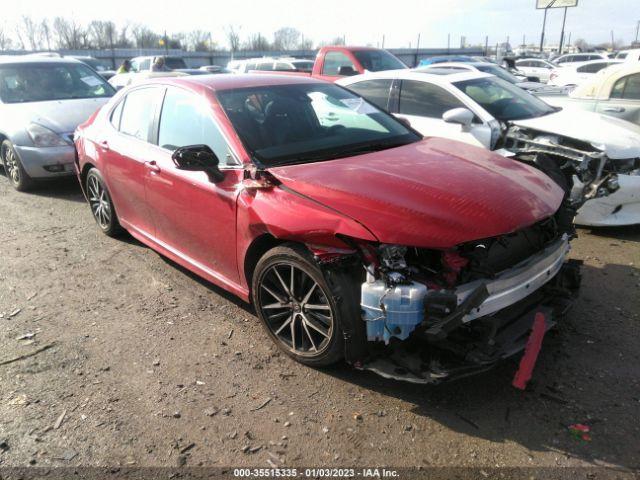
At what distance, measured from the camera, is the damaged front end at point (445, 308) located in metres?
2.56

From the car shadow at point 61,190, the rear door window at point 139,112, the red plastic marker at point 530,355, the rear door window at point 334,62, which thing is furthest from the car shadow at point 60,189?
the red plastic marker at point 530,355

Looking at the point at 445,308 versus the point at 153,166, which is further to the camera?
the point at 153,166

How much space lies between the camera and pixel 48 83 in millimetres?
7926

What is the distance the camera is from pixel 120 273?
15.3 ft

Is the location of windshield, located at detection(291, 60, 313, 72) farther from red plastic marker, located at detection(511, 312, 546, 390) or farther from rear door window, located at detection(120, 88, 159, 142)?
red plastic marker, located at detection(511, 312, 546, 390)

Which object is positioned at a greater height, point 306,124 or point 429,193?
point 306,124

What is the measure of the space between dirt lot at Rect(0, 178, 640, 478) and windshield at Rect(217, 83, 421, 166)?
132 centimetres

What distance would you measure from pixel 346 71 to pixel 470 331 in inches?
330

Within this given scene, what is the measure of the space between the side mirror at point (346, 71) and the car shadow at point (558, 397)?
7676 mm

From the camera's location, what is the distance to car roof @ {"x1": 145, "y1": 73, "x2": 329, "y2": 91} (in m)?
3.92

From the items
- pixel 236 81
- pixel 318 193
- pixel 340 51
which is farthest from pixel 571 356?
pixel 340 51

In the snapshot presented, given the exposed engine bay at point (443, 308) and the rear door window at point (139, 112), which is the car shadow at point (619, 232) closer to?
the exposed engine bay at point (443, 308)

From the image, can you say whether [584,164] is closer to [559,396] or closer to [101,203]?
[559,396]

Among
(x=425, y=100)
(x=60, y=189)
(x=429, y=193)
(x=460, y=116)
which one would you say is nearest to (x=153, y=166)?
(x=429, y=193)
